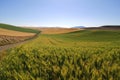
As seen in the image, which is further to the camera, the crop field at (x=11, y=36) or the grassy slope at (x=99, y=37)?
the grassy slope at (x=99, y=37)

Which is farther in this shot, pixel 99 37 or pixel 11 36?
pixel 99 37

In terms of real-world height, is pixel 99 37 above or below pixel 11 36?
below

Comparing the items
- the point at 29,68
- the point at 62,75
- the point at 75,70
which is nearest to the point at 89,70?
the point at 75,70

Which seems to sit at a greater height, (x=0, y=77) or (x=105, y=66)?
(x=105, y=66)

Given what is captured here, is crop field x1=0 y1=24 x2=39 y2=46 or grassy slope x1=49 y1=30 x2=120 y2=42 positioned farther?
grassy slope x1=49 y1=30 x2=120 y2=42

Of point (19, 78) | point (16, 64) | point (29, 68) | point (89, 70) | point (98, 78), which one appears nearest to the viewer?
point (98, 78)

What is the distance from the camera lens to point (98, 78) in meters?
4.14

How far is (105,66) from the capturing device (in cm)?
500

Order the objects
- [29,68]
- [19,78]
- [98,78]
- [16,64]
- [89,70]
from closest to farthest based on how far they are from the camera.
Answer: [98,78]
[19,78]
[89,70]
[29,68]
[16,64]

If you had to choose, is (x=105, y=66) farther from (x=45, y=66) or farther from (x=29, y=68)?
(x=29, y=68)

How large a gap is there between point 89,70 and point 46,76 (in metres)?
1.12

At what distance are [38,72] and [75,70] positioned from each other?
960 millimetres

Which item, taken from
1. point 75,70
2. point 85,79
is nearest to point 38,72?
point 75,70

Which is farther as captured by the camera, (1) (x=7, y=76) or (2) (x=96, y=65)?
(2) (x=96, y=65)
